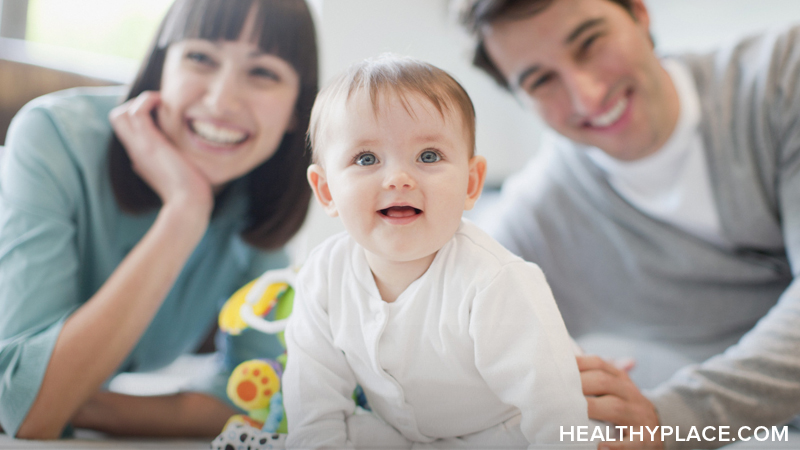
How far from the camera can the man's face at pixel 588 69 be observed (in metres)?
0.68

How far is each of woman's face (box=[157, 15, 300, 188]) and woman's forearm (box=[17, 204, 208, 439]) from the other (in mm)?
106

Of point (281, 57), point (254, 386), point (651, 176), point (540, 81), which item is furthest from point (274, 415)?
point (651, 176)

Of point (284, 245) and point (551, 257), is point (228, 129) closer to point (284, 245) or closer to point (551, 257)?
point (284, 245)

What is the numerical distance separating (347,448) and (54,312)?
377mm

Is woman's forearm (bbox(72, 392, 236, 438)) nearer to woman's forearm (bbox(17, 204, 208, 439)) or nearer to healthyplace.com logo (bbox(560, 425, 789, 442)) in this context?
woman's forearm (bbox(17, 204, 208, 439))

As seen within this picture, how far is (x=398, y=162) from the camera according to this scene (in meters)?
0.36

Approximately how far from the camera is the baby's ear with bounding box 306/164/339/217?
0.41m

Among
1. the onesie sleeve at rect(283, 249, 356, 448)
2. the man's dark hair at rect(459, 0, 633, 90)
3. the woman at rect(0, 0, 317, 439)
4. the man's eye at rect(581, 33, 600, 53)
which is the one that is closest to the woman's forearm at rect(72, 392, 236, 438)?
the woman at rect(0, 0, 317, 439)

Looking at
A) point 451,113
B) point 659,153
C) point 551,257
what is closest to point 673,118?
point 659,153

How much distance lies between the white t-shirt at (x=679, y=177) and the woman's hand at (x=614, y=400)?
0.44 meters

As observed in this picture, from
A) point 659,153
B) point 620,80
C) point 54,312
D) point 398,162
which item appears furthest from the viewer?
point 659,153

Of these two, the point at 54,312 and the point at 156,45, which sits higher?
the point at 156,45

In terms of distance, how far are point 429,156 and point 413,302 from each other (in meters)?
0.13

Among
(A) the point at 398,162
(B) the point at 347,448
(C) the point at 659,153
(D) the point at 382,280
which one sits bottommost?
(B) the point at 347,448
